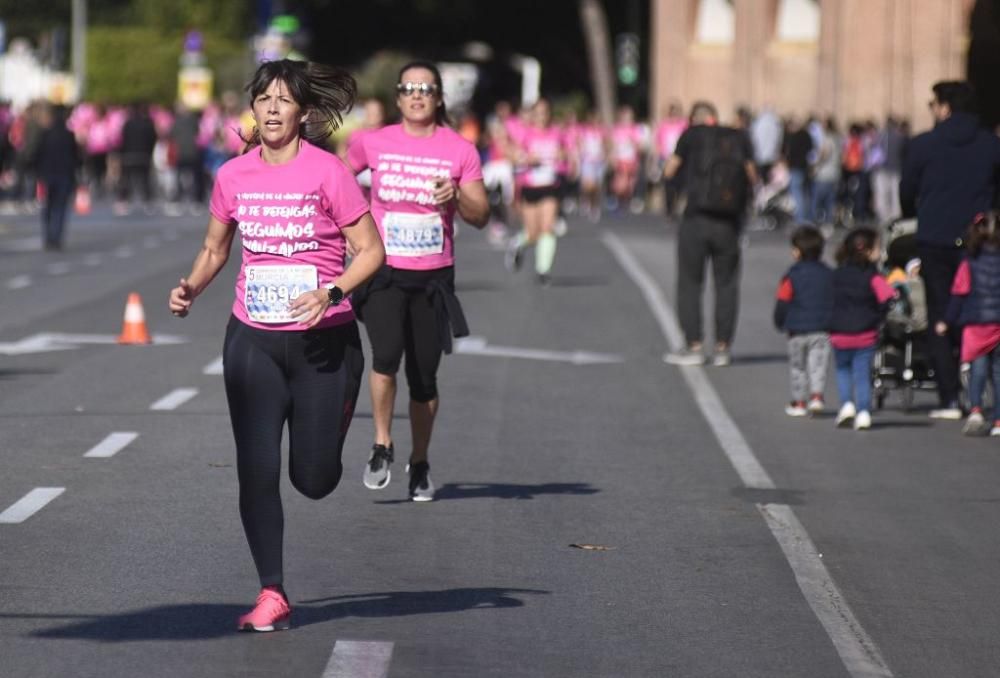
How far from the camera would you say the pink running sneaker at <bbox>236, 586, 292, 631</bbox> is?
24.3 ft

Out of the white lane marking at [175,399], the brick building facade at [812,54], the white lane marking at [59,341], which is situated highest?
the brick building facade at [812,54]

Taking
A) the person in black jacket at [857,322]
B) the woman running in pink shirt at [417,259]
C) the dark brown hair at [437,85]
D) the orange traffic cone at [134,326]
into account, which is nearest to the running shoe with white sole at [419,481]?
the woman running in pink shirt at [417,259]

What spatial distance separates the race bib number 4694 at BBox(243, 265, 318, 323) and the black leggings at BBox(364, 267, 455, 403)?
2.89 m

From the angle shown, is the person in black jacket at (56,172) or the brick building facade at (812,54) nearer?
the person in black jacket at (56,172)

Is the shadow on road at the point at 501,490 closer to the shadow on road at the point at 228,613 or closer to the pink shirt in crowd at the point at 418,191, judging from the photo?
the pink shirt in crowd at the point at 418,191

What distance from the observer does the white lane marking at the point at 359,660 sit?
6922mm

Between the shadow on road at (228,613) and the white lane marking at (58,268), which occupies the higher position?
the shadow on road at (228,613)

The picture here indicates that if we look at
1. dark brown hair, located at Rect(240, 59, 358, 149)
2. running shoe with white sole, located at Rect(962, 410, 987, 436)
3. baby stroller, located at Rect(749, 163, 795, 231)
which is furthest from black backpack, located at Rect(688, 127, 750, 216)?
baby stroller, located at Rect(749, 163, 795, 231)

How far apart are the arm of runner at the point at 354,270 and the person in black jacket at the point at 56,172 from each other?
2399 cm

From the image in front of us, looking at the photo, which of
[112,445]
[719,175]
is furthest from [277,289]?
[719,175]

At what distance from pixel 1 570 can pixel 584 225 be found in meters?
33.2

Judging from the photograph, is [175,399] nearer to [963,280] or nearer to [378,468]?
[378,468]

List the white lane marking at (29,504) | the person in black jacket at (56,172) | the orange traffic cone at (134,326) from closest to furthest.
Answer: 1. the white lane marking at (29,504)
2. the orange traffic cone at (134,326)
3. the person in black jacket at (56,172)

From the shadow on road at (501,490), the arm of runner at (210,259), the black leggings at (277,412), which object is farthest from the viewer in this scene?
the shadow on road at (501,490)
